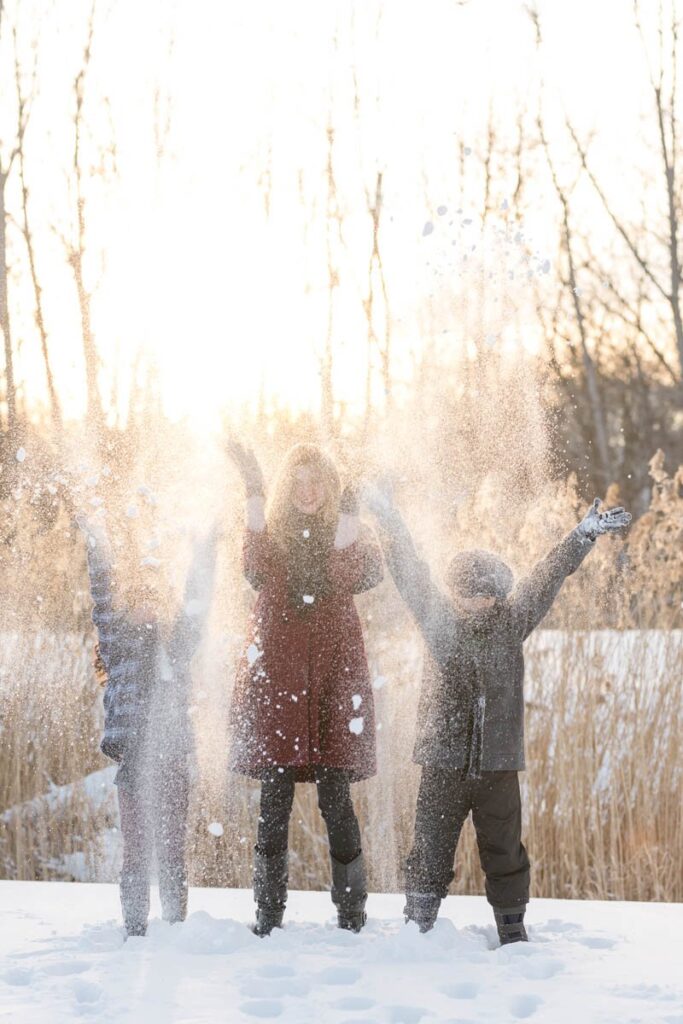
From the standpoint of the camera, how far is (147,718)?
3455 millimetres

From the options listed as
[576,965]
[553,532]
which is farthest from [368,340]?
[576,965]

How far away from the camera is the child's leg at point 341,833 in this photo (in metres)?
3.48

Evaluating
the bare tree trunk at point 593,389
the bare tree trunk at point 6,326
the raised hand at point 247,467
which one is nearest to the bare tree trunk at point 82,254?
the bare tree trunk at point 6,326

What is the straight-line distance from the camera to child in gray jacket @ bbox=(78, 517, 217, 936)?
3438mm

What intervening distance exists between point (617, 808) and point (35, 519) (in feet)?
9.25

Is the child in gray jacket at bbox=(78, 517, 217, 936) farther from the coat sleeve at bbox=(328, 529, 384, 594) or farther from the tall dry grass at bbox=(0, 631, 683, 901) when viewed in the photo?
the tall dry grass at bbox=(0, 631, 683, 901)

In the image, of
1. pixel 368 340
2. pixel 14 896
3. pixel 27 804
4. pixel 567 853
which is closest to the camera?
pixel 14 896

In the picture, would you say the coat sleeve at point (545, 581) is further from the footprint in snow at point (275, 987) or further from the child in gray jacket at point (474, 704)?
the footprint in snow at point (275, 987)

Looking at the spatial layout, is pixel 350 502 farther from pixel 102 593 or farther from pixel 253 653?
pixel 102 593

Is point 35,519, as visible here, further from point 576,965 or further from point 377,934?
point 576,965

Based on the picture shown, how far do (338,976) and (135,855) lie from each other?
666 mm

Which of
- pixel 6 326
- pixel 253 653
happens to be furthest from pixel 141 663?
pixel 6 326

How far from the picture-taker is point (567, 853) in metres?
4.92

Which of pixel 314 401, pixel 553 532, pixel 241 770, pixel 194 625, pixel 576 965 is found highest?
pixel 314 401
